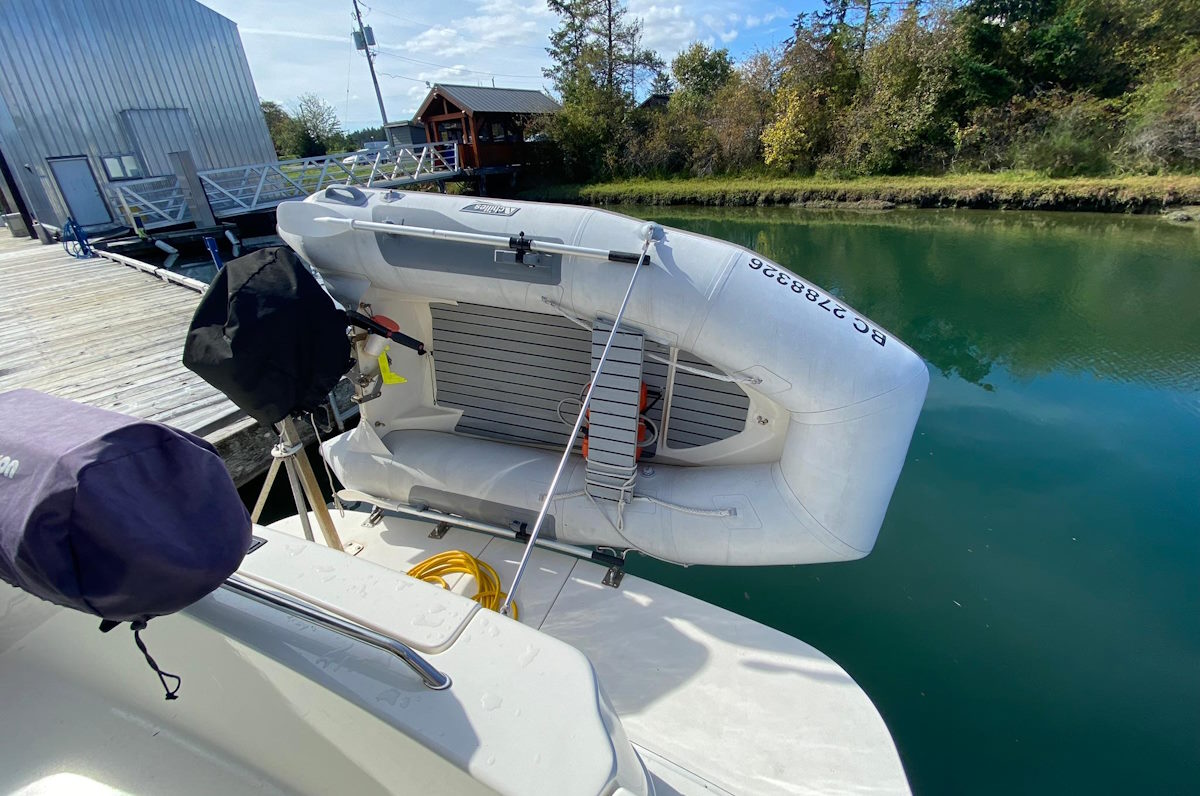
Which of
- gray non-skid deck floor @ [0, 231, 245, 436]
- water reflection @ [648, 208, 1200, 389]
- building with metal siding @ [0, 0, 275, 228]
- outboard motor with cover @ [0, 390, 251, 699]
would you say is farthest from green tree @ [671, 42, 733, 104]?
outboard motor with cover @ [0, 390, 251, 699]

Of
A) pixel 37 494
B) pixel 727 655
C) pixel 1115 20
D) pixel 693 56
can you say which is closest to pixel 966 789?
pixel 727 655

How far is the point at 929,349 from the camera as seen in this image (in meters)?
6.00

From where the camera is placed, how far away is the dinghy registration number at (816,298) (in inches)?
84.2

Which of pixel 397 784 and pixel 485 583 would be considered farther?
pixel 485 583

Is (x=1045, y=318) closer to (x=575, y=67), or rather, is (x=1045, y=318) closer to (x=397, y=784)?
(x=397, y=784)

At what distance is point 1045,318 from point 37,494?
859 centimetres

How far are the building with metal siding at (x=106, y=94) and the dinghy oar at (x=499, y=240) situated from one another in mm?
11125

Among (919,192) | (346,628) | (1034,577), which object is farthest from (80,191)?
(919,192)

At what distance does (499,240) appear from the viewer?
224cm

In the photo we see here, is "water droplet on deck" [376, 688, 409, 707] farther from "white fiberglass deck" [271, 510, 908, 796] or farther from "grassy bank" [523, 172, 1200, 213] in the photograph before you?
"grassy bank" [523, 172, 1200, 213]

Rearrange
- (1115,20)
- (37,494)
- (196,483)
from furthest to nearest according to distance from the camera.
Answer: (1115,20) → (196,483) → (37,494)

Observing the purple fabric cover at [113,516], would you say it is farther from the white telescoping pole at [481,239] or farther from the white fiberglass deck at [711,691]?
the white telescoping pole at [481,239]

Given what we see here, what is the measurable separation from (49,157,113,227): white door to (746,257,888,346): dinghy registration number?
40.7 feet

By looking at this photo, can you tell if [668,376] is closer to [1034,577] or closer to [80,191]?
[1034,577]
